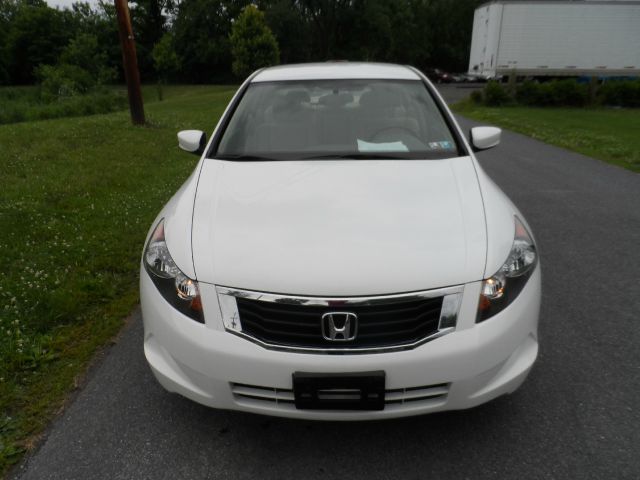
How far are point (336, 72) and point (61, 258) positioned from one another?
2720 millimetres

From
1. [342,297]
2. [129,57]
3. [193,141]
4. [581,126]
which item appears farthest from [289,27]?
[342,297]

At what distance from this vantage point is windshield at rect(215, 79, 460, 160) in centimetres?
296

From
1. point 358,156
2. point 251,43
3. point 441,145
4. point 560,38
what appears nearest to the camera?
point 358,156

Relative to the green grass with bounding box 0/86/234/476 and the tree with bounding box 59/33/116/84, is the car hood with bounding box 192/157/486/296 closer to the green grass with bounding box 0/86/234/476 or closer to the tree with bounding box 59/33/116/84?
the green grass with bounding box 0/86/234/476

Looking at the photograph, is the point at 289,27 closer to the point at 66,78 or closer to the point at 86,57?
the point at 86,57

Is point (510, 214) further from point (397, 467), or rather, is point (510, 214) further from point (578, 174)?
point (578, 174)

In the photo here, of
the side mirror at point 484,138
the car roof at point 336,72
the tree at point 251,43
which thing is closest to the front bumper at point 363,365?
A: the side mirror at point 484,138

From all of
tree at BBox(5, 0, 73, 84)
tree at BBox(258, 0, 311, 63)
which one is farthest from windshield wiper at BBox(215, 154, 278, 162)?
tree at BBox(5, 0, 73, 84)

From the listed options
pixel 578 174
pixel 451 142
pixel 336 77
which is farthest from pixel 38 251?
pixel 578 174

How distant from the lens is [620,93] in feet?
62.3

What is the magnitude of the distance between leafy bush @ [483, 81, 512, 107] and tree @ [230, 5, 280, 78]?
18724mm

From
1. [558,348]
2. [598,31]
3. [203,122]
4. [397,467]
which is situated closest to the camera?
[397,467]

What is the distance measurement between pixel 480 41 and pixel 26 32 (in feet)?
172

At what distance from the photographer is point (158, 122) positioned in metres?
12.8
